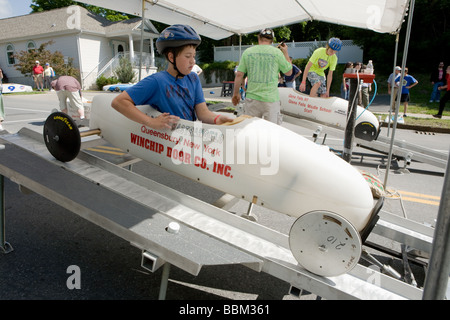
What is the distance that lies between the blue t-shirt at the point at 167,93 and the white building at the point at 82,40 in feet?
80.5

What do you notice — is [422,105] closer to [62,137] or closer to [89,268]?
[62,137]

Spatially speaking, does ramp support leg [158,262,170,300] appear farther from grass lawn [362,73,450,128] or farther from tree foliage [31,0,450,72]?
tree foliage [31,0,450,72]

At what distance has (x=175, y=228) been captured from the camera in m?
1.95

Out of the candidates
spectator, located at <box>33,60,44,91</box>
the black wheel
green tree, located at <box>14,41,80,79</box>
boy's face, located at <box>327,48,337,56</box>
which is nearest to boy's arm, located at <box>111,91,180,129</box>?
the black wheel

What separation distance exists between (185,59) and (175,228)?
60.1 inches

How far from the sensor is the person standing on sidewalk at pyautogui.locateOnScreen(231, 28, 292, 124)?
4656 millimetres

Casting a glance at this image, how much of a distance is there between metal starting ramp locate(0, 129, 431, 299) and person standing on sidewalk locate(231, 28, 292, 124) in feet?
9.09

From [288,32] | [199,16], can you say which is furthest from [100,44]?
[199,16]

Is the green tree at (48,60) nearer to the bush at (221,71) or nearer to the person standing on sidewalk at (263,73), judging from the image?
the bush at (221,71)

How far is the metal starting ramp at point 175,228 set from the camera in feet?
5.75

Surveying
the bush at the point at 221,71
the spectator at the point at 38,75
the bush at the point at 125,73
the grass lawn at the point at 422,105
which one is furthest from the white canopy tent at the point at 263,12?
the bush at the point at 221,71

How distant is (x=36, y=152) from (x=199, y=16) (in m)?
4.40

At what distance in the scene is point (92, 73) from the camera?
27172 millimetres

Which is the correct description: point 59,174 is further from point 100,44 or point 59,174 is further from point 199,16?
point 100,44
